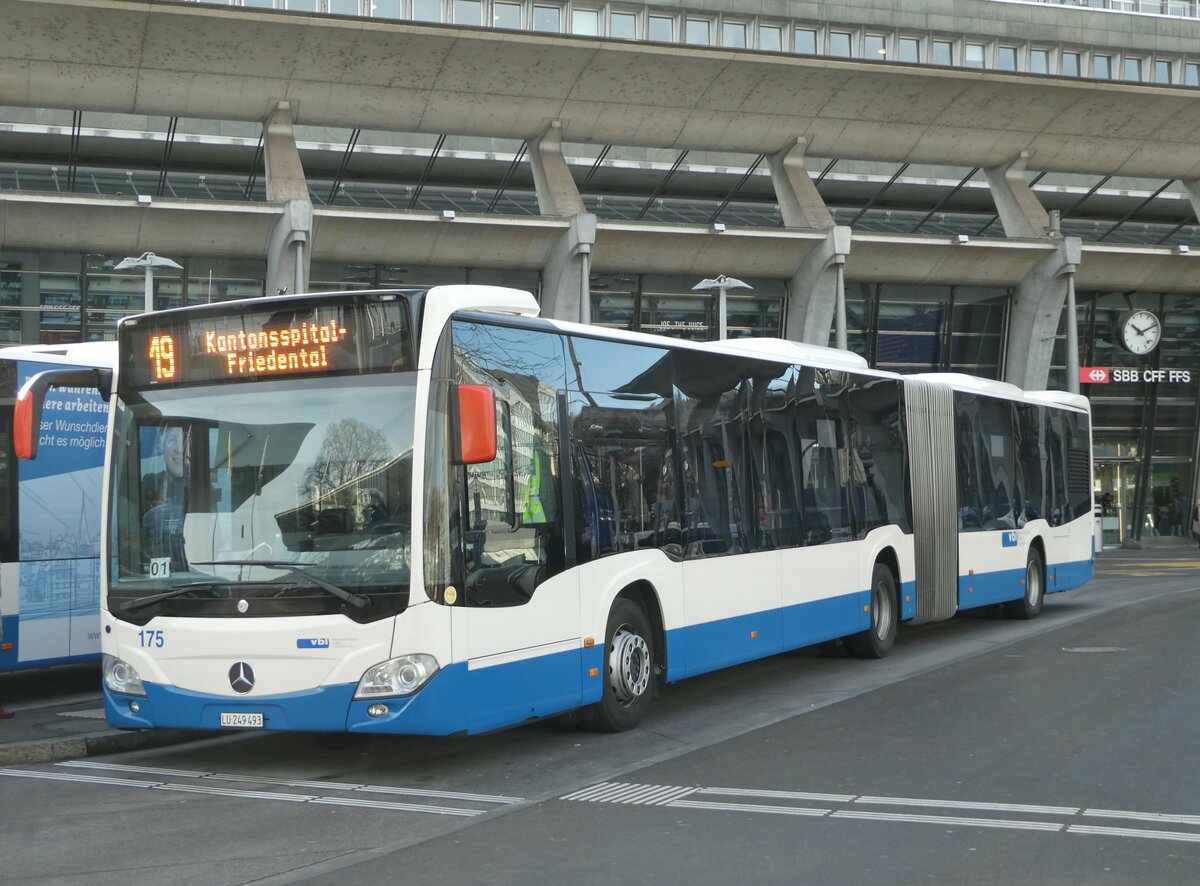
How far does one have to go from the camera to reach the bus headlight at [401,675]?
27.1ft

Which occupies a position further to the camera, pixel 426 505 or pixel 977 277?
pixel 977 277

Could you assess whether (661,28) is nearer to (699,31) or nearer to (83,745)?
(699,31)

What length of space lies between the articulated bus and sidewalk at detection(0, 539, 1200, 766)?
909 mm

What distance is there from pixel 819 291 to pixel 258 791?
95.4ft

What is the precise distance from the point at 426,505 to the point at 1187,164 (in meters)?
36.5

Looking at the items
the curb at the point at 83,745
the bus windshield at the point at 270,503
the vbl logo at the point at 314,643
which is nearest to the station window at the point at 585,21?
the curb at the point at 83,745

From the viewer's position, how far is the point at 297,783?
8.71 meters

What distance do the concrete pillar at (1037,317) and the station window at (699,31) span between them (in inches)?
497

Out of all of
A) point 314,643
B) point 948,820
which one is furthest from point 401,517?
point 948,820

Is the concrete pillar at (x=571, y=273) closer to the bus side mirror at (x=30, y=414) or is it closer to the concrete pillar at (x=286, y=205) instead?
the concrete pillar at (x=286, y=205)

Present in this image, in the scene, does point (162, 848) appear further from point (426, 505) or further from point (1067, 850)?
point (1067, 850)

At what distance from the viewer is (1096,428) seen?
44.7 metres

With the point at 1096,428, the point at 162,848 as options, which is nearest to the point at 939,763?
the point at 162,848

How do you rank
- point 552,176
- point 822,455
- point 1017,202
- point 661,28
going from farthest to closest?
1. point 661,28
2. point 1017,202
3. point 552,176
4. point 822,455
